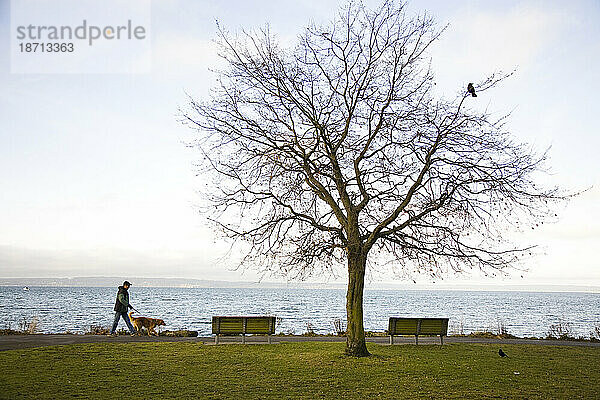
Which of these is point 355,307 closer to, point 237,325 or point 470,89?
point 237,325

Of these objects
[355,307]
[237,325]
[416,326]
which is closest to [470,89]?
[355,307]

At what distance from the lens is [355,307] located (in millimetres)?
15547

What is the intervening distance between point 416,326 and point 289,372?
6985 millimetres

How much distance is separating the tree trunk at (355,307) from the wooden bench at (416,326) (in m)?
3.06

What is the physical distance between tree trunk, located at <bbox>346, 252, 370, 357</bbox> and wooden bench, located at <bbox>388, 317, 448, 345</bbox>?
3064mm

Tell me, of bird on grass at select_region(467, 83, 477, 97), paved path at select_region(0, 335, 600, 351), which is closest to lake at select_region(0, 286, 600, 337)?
paved path at select_region(0, 335, 600, 351)

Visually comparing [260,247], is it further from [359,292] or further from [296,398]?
[296,398]

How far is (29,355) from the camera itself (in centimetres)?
1466

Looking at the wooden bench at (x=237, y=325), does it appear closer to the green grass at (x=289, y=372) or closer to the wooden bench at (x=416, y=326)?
the green grass at (x=289, y=372)

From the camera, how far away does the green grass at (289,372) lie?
10.7m

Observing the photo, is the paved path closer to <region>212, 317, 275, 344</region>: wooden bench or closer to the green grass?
<region>212, 317, 275, 344</region>: wooden bench

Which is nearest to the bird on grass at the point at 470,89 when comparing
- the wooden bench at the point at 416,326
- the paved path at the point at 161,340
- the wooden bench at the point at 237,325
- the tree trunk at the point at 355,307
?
the tree trunk at the point at 355,307

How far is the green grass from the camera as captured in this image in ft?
35.1

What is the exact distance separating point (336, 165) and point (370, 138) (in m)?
1.19
